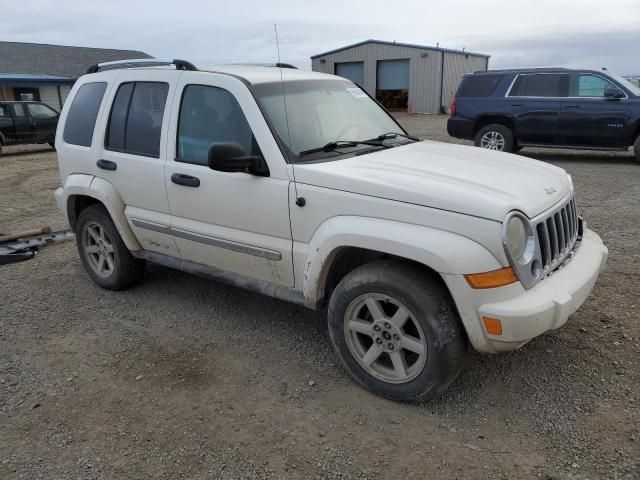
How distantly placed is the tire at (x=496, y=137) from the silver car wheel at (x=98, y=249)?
897cm

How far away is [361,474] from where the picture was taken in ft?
8.55

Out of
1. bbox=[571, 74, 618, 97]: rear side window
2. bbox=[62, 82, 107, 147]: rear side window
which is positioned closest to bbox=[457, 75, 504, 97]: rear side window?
bbox=[571, 74, 618, 97]: rear side window

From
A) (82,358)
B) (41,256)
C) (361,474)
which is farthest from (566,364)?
(41,256)

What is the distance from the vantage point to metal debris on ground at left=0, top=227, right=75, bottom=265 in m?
5.87

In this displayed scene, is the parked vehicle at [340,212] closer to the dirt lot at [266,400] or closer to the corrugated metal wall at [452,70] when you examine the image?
the dirt lot at [266,400]

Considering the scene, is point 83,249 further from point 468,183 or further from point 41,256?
point 468,183

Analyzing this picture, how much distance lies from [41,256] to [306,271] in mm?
4076

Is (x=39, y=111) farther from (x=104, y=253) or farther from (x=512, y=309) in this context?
(x=512, y=309)

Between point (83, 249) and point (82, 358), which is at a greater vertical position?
point (83, 249)

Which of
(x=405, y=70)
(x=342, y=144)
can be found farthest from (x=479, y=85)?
(x=405, y=70)

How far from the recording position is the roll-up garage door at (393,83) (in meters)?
30.4

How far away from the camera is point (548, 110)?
36.5 ft

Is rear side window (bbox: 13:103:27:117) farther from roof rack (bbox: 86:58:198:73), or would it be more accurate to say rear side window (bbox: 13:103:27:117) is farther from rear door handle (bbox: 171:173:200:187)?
rear door handle (bbox: 171:173:200:187)

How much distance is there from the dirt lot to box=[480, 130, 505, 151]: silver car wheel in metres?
7.33
